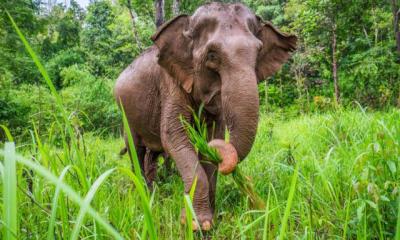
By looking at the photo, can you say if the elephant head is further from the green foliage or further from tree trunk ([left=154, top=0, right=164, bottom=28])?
tree trunk ([left=154, top=0, right=164, bottom=28])

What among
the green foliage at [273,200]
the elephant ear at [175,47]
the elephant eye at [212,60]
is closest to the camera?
the green foliage at [273,200]

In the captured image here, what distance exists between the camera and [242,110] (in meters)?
2.34

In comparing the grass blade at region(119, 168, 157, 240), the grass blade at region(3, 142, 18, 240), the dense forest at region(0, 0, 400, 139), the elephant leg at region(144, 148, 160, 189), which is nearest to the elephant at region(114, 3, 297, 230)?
the elephant leg at region(144, 148, 160, 189)

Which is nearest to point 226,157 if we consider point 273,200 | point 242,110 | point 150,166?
point 242,110

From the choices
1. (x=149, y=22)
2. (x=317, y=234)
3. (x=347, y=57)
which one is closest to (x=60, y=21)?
(x=149, y=22)

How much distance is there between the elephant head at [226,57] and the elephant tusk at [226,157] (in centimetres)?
25

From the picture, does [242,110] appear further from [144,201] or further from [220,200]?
[144,201]

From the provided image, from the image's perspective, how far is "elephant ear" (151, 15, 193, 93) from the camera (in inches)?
119

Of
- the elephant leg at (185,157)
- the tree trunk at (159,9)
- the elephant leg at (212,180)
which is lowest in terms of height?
the elephant leg at (212,180)

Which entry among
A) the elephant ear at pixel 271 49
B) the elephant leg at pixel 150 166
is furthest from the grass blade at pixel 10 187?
the elephant leg at pixel 150 166

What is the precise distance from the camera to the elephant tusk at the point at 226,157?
196cm

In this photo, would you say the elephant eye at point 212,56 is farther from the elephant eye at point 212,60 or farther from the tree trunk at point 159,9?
the tree trunk at point 159,9

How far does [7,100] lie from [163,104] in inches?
237

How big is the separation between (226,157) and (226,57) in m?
0.81
